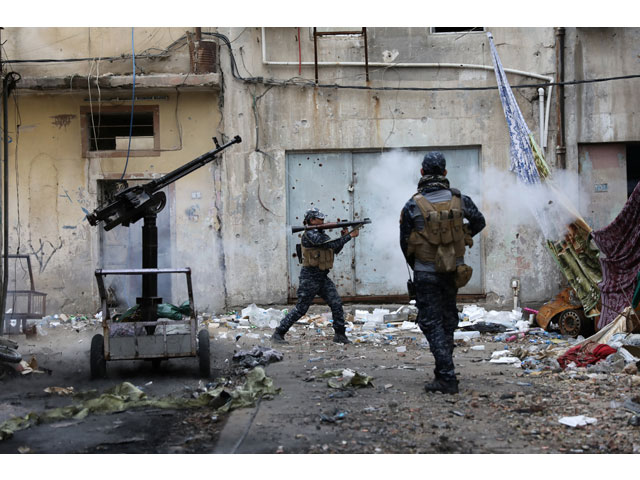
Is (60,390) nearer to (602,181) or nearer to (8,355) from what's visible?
(8,355)

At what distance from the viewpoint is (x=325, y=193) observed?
37.3 ft

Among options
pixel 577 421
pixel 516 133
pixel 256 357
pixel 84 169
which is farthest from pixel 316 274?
pixel 84 169

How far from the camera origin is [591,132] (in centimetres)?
1093

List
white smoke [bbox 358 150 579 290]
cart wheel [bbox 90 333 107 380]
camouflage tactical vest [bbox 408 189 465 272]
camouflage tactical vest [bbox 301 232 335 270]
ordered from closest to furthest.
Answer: camouflage tactical vest [bbox 408 189 465 272] → cart wheel [bbox 90 333 107 380] → camouflage tactical vest [bbox 301 232 335 270] → white smoke [bbox 358 150 579 290]

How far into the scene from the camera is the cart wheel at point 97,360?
247 inches

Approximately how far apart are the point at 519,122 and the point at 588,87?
1.85 m

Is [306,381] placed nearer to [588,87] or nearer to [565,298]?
[565,298]

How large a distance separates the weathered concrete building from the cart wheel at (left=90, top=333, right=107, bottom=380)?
16.7 feet

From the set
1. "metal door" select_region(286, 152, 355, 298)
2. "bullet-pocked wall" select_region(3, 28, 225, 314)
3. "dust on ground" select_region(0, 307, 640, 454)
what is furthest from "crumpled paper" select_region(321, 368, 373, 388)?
"bullet-pocked wall" select_region(3, 28, 225, 314)

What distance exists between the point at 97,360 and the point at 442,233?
339cm

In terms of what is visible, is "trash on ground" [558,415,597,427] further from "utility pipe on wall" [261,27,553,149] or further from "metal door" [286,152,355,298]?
"utility pipe on wall" [261,27,553,149]

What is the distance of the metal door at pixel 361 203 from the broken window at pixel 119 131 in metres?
2.45

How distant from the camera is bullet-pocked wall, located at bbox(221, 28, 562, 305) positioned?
36.4 feet

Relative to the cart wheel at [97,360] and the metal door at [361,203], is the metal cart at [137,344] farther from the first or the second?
the metal door at [361,203]
